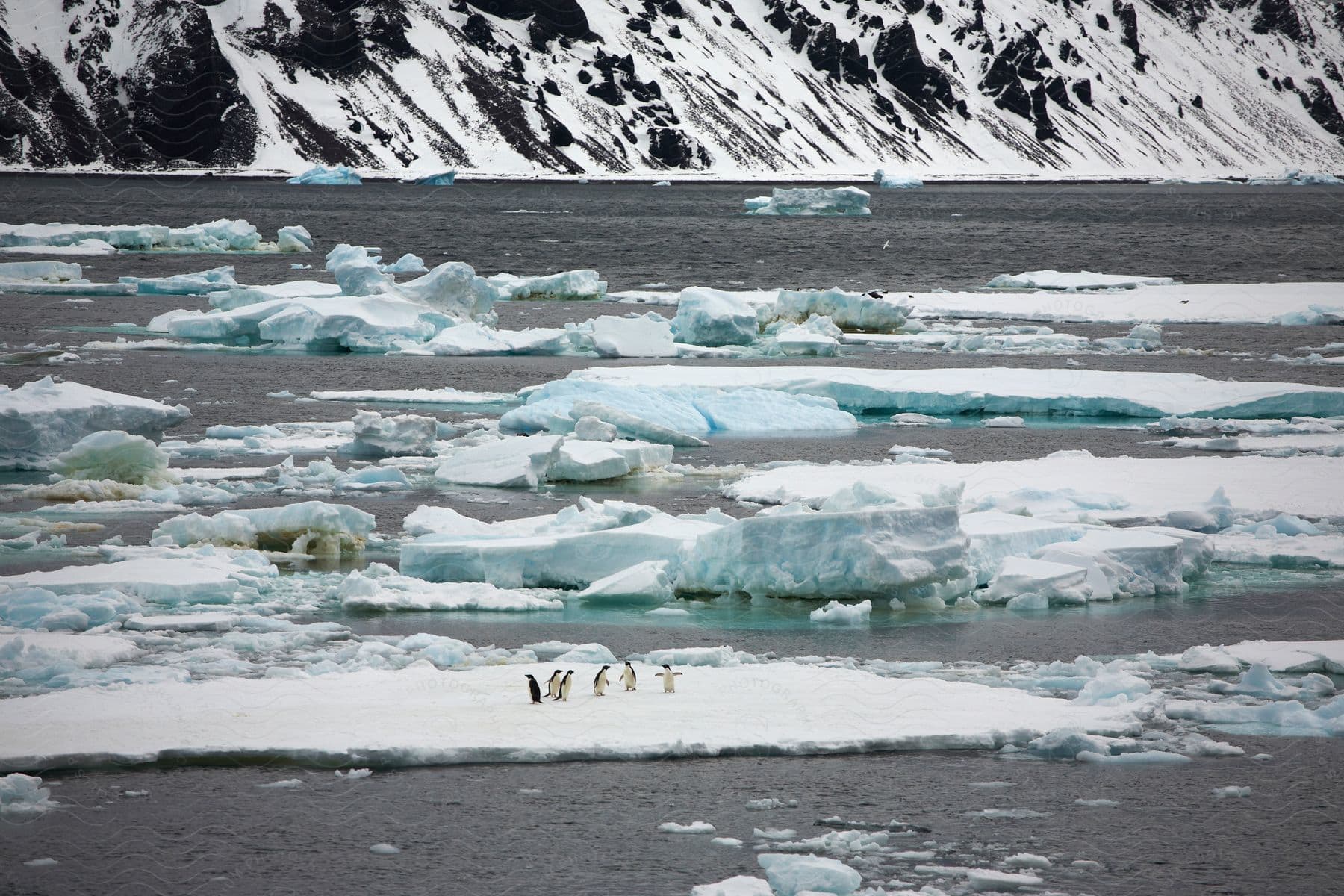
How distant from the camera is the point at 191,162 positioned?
107 metres

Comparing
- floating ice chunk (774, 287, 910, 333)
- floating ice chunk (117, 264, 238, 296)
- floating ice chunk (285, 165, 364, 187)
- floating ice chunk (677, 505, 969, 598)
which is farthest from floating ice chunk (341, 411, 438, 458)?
floating ice chunk (285, 165, 364, 187)

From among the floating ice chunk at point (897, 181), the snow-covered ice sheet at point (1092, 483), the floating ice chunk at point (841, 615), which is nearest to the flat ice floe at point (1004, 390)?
the snow-covered ice sheet at point (1092, 483)

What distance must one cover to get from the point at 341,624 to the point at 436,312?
15.4 m

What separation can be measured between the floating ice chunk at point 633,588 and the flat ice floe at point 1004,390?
6476 mm

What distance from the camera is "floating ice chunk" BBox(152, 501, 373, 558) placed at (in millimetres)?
9930

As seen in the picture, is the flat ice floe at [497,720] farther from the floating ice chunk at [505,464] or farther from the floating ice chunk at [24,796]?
the floating ice chunk at [505,464]

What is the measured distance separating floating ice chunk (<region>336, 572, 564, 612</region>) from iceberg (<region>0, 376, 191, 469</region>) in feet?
17.3

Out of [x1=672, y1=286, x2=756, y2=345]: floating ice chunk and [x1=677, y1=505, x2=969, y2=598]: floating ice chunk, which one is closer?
[x1=677, y1=505, x2=969, y2=598]: floating ice chunk

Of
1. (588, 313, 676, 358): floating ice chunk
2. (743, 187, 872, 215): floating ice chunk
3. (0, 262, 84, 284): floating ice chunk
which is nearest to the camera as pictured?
(588, 313, 676, 358): floating ice chunk

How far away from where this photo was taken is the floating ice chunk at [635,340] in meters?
20.7

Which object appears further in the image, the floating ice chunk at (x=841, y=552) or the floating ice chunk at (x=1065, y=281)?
the floating ice chunk at (x=1065, y=281)

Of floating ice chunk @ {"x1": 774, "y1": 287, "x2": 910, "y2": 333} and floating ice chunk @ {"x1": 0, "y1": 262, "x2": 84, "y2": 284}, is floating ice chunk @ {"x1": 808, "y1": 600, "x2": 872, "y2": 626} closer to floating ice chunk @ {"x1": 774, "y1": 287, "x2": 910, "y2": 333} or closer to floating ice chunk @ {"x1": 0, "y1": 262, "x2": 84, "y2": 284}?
floating ice chunk @ {"x1": 774, "y1": 287, "x2": 910, "y2": 333}

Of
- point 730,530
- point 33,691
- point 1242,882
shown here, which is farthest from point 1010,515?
point 33,691

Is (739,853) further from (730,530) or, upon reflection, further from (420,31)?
(420,31)
